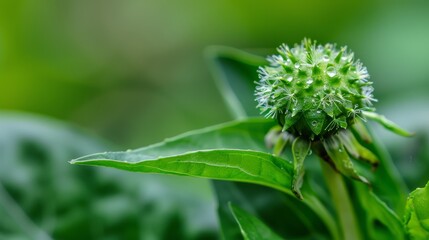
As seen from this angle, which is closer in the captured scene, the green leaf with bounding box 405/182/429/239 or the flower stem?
the green leaf with bounding box 405/182/429/239

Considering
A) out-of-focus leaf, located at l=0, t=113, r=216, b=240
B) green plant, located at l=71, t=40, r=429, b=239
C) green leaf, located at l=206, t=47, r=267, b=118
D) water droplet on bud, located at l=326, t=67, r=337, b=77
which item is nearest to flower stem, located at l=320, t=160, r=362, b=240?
green plant, located at l=71, t=40, r=429, b=239

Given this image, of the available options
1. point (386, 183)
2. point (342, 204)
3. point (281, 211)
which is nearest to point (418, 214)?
point (342, 204)

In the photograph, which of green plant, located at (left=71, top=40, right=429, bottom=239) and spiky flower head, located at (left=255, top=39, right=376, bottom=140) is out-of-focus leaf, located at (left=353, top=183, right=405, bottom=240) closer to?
green plant, located at (left=71, top=40, right=429, bottom=239)

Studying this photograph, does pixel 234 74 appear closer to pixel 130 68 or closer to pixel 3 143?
pixel 3 143

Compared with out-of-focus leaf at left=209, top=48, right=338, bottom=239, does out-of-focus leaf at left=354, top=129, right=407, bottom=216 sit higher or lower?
lower

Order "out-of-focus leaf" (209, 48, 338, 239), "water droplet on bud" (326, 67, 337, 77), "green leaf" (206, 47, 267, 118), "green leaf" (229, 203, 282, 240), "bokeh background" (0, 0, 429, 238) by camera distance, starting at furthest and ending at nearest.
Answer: "bokeh background" (0, 0, 429, 238), "green leaf" (206, 47, 267, 118), "out-of-focus leaf" (209, 48, 338, 239), "green leaf" (229, 203, 282, 240), "water droplet on bud" (326, 67, 337, 77)

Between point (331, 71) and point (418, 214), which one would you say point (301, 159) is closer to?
point (331, 71)

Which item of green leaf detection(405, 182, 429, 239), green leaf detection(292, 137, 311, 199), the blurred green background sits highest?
the blurred green background
